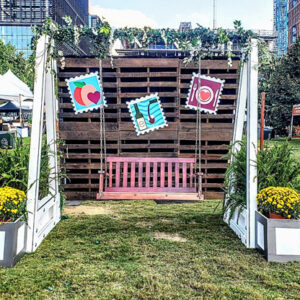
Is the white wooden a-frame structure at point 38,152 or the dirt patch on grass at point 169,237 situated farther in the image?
the dirt patch on grass at point 169,237

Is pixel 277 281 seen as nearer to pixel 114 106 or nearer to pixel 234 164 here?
pixel 234 164

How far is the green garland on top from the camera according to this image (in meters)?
4.54

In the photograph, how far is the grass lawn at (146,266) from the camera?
3031 millimetres

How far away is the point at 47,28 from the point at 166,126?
3.17 m

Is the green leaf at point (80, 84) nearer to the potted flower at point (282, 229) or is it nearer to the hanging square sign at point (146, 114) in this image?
the hanging square sign at point (146, 114)

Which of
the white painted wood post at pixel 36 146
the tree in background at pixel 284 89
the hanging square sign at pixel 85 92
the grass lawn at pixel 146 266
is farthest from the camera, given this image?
the tree in background at pixel 284 89

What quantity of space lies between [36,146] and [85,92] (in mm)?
2908

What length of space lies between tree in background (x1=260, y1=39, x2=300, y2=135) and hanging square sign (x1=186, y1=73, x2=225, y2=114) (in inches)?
710

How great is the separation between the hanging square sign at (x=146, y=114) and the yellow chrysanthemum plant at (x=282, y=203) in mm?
3332

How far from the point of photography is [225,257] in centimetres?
383

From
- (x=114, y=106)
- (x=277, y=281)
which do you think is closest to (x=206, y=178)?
(x=114, y=106)

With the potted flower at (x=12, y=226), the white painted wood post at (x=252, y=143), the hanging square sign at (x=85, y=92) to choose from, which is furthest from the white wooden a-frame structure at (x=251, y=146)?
→ the hanging square sign at (x=85, y=92)

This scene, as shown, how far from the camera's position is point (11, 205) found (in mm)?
3729

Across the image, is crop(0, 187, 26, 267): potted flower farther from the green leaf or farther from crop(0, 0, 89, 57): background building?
crop(0, 0, 89, 57): background building
